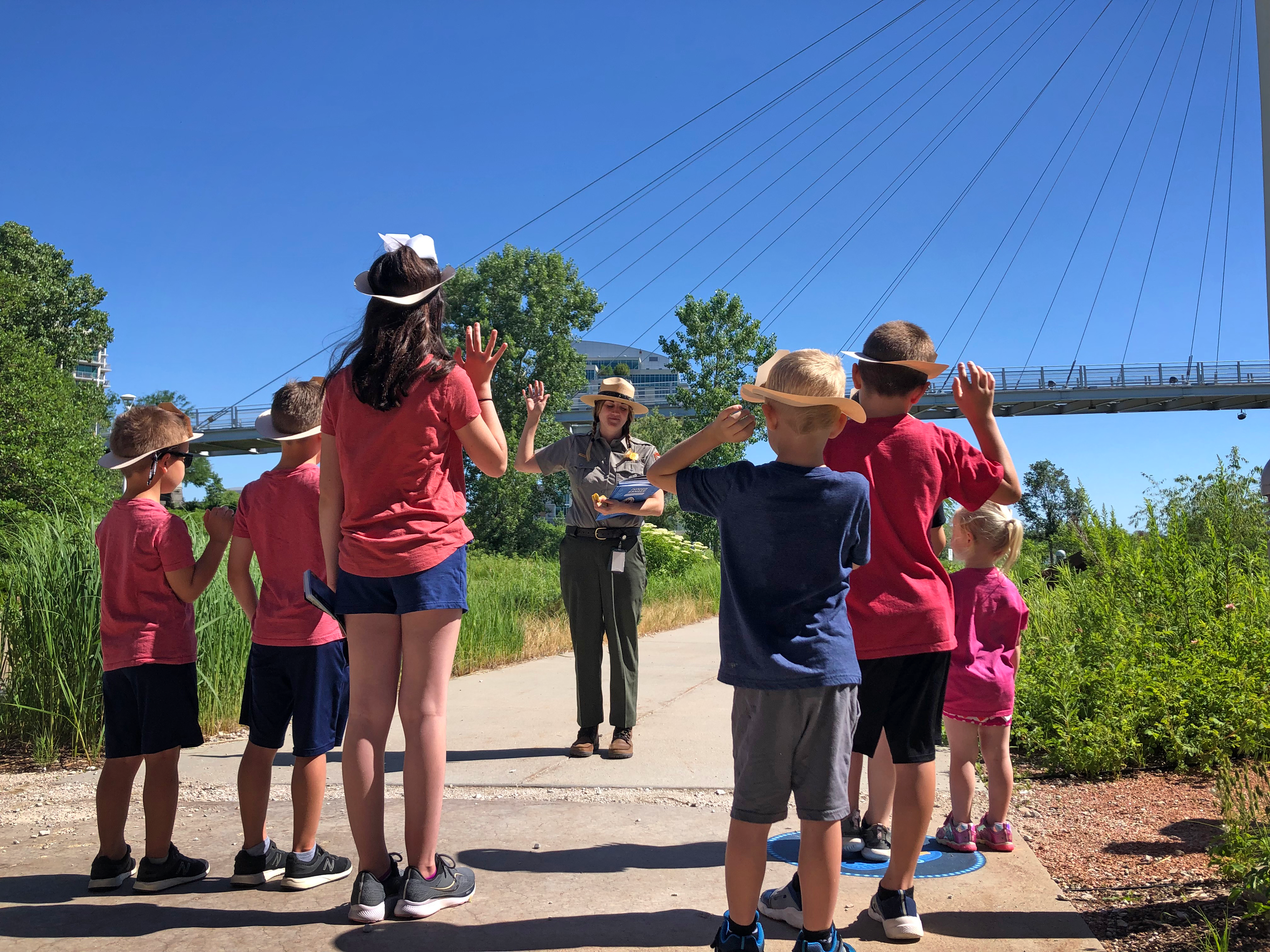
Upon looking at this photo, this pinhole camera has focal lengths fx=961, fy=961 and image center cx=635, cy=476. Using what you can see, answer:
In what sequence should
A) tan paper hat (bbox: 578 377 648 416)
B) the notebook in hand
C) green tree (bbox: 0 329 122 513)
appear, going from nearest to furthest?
the notebook in hand → tan paper hat (bbox: 578 377 648 416) → green tree (bbox: 0 329 122 513)

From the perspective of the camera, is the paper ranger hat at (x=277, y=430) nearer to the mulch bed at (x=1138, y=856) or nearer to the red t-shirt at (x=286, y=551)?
the red t-shirt at (x=286, y=551)

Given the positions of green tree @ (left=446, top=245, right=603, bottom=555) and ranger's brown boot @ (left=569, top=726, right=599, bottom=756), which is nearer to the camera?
ranger's brown boot @ (left=569, top=726, right=599, bottom=756)

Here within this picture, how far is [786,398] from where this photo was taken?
2473 millimetres

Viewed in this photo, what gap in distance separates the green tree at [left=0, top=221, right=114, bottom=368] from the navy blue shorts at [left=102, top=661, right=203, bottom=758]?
4500 cm

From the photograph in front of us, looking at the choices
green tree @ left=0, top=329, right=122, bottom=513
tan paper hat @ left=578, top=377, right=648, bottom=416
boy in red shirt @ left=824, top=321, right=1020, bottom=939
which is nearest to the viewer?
boy in red shirt @ left=824, top=321, right=1020, bottom=939

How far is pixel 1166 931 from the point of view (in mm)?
2717

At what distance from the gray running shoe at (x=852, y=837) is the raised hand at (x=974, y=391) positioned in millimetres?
1458

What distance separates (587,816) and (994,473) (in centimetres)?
210

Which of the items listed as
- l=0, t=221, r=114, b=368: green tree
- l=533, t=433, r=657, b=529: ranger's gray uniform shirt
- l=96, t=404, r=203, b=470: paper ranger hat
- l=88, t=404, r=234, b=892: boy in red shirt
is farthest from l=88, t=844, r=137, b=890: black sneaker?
l=0, t=221, r=114, b=368: green tree

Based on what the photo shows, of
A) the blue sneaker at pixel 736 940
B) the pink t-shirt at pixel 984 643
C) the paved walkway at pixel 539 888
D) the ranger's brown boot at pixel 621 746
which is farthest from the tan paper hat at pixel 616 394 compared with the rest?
the blue sneaker at pixel 736 940

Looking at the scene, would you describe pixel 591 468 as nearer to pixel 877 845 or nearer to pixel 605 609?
pixel 605 609

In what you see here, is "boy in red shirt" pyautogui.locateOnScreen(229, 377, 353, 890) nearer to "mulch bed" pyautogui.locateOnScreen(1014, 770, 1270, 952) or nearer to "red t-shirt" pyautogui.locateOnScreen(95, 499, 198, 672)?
"red t-shirt" pyautogui.locateOnScreen(95, 499, 198, 672)

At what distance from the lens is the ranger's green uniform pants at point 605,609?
5027mm

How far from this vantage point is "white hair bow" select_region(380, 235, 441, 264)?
3.02m
